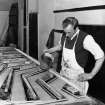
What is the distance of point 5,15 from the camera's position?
30.1ft

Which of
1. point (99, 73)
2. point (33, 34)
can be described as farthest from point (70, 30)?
point (33, 34)

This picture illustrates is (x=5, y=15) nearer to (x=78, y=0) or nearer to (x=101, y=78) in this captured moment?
(x=78, y=0)

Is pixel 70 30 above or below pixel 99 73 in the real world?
above

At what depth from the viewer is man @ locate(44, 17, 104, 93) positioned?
2727mm

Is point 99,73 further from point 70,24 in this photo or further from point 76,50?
point 70,24

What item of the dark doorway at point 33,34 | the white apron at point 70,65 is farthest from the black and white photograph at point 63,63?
the dark doorway at point 33,34

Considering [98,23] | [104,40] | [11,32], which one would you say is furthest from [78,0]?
[11,32]

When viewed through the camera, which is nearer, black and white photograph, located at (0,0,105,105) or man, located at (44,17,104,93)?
black and white photograph, located at (0,0,105,105)

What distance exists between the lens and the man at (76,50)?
2.73 metres

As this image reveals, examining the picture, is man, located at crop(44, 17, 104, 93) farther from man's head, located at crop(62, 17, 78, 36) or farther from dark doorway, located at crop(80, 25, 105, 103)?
dark doorway, located at crop(80, 25, 105, 103)

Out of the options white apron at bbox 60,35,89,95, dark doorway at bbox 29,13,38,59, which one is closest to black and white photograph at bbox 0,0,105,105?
white apron at bbox 60,35,89,95

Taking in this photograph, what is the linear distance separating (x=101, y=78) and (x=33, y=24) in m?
3.50

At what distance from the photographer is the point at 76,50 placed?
288 centimetres

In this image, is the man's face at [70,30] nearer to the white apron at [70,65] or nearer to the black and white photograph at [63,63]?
the black and white photograph at [63,63]
